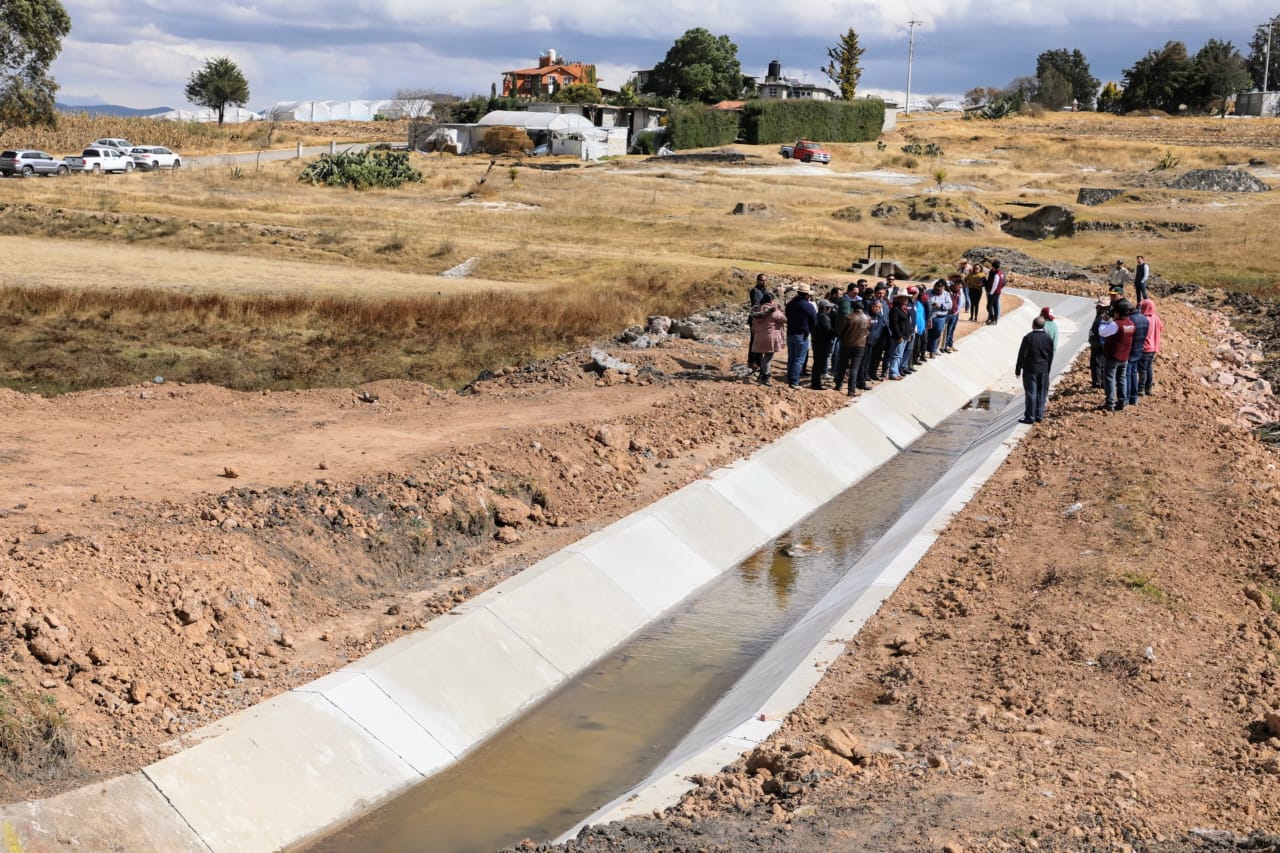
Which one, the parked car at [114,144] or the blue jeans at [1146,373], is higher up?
the parked car at [114,144]

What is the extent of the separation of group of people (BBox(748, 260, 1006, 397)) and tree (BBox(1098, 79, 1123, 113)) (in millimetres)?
114682

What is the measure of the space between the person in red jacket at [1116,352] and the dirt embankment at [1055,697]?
2.69 m

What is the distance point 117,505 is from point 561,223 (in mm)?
39134

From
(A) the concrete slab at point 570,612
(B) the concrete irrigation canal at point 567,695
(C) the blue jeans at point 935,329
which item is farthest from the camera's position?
(C) the blue jeans at point 935,329

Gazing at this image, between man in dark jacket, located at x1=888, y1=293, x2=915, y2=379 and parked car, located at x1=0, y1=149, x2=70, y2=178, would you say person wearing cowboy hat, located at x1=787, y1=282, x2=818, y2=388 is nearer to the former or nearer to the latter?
man in dark jacket, located at x1=888, y1=293, x2=915, y2=379

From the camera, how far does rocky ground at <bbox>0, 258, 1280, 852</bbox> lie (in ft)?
27.1

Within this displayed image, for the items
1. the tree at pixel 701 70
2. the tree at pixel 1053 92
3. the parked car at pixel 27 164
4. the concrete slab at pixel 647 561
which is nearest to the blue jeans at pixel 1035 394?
the concrete slab at pixel 647 561

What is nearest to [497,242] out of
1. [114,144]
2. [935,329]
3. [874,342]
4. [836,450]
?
[935,329]

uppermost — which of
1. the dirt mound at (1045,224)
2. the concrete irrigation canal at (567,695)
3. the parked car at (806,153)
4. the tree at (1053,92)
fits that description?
the tree at (1053,92)

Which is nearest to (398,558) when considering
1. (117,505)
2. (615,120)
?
(117,505)

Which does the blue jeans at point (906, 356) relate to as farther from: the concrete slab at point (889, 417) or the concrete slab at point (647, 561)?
the concrete slab at point (647, 561)

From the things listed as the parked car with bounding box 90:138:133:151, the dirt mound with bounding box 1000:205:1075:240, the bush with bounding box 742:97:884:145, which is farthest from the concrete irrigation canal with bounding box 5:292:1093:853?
the bush with bounding box 742:97:884:145

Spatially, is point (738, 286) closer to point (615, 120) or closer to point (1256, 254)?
point (1256, 254)

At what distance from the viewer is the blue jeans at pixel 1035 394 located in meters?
20.9
